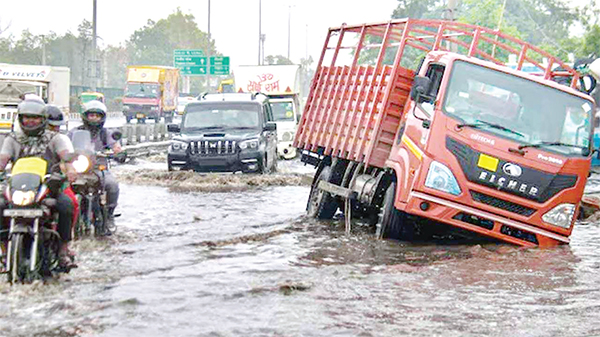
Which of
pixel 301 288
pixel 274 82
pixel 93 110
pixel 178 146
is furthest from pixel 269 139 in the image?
pixel 301 288

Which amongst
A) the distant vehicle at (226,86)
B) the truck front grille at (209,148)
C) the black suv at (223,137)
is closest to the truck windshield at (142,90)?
the distant vehicle at (226,86)

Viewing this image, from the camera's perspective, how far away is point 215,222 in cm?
1438

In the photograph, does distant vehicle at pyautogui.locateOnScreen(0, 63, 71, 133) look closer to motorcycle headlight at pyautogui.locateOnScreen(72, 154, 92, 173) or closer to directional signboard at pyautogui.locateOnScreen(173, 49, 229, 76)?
motorcycle headlight at pyautogui.locateOnScreen(72, 154, 92, 173)

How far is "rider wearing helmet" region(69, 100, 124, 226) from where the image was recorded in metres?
12.0

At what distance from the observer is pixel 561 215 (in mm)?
11055

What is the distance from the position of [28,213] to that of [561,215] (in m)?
5.70

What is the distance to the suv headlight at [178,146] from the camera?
68.8 feet

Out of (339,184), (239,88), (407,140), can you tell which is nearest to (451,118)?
(407,140)

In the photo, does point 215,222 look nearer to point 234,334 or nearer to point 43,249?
point 43,249

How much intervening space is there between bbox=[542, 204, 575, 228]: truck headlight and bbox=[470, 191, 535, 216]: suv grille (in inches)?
8.1

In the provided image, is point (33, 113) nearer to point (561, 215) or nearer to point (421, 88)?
point (421, 88)

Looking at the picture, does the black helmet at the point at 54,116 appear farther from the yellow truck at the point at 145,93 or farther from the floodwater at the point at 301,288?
the yellow truck at the point at 145,93

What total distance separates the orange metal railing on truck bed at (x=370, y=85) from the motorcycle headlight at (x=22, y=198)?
539 cm

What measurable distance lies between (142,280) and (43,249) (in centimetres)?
97
